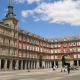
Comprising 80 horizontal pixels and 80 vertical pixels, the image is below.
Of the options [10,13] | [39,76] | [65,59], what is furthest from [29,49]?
[39,76]

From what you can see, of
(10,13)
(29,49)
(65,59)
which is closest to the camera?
(10,13)

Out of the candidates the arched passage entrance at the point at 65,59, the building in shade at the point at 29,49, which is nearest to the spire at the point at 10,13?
the building in shade at the point at 29,49

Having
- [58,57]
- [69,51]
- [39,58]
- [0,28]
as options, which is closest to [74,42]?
[69,51]

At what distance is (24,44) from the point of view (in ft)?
277

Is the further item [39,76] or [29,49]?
[29,49]

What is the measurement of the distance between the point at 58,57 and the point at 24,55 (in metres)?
30.8

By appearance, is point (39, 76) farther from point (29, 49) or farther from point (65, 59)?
point (65, 59)

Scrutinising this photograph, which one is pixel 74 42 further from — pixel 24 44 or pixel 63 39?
pixel 24 44

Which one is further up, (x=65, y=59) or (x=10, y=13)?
(x=10, y=13)

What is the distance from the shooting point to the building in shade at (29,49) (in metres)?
70.6

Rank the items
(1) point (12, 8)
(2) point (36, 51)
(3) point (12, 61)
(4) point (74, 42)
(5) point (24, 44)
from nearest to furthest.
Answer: (3) point (12, 61) < (1) point (12, 8) < (5) point (24, 44) < (2) point (36, 51) < (4) point (74, 42)

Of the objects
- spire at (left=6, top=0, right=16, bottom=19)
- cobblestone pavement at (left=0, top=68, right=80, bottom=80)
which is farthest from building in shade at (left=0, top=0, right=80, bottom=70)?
cobblestone pavement at (left=0, top=68, right=80, bottom=80)

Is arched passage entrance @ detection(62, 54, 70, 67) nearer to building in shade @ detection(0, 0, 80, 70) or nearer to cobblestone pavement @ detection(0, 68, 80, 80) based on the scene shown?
building in shade @ detection(0, 0, 80, 70)

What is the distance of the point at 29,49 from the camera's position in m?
88.5
